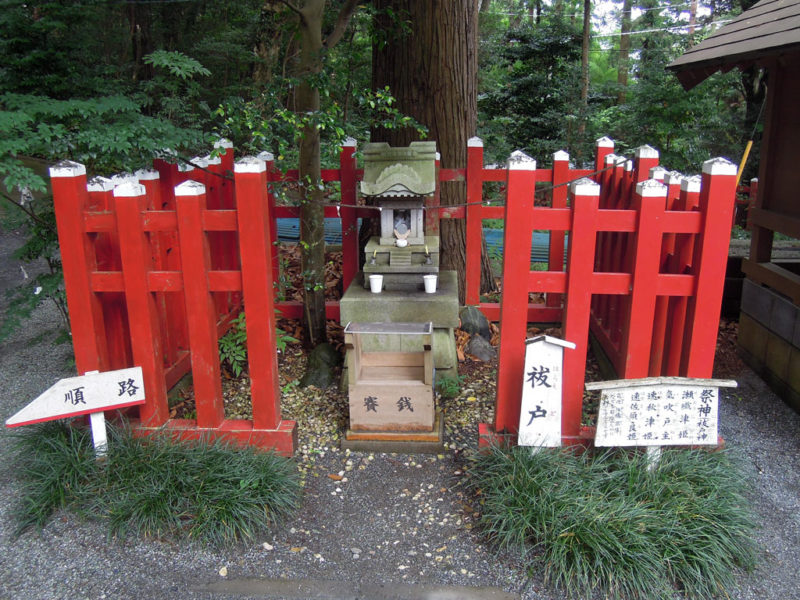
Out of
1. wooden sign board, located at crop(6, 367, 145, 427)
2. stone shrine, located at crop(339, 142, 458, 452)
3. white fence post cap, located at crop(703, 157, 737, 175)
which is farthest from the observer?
stone shrine, located at crop(339, 142, 458, 452)

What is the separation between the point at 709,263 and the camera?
3338mm

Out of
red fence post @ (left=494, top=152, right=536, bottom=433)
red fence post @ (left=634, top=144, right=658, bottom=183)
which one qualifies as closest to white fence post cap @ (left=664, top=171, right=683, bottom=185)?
red fence post @ (left=634, top=144, right=658, bottom=183)

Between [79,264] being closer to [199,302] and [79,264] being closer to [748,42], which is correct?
[199,302]

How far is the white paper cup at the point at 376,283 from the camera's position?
4535 mm

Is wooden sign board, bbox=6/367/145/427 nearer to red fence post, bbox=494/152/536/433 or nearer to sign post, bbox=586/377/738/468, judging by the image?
red fence post, bbox=494/152/536/433

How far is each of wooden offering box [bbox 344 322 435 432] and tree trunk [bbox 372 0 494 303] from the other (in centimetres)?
211

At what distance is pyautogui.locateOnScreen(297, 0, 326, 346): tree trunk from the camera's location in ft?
14.6

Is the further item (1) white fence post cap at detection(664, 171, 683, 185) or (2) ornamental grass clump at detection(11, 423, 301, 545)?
(1) white fence post cap at detection(664, 171, 683, 185)

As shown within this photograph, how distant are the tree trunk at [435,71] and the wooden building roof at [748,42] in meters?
2.12

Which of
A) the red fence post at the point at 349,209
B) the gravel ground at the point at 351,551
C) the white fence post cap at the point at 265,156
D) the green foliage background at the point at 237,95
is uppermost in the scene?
the green foliage background at the point at 237,95

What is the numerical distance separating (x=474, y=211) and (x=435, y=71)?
1.45m

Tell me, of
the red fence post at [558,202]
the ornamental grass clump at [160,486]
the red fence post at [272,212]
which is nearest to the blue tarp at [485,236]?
the red fence post at [558,202]

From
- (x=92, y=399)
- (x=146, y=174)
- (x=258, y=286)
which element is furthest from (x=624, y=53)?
(x=92, y=399)

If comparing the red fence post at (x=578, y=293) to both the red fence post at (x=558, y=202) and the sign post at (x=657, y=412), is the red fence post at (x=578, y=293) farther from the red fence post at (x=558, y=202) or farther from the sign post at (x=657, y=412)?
the red fence post at (x=558, y=202)
